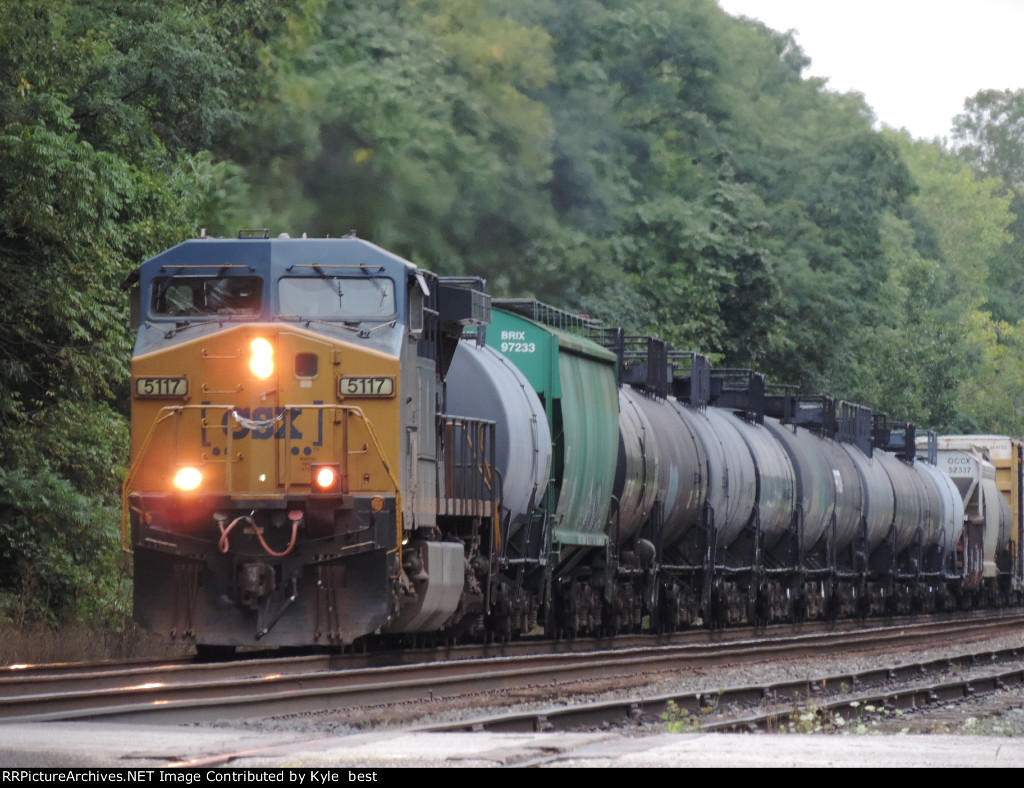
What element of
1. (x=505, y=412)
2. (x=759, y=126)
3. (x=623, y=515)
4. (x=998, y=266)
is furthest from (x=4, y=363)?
(x=998, y=266)

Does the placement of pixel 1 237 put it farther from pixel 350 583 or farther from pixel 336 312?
pixel 350 583

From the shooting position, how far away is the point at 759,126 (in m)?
56.7

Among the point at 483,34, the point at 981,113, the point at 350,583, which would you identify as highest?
the point at 981,113

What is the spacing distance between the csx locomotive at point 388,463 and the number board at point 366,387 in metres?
0.01

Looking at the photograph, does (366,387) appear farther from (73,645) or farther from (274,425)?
(73,645)

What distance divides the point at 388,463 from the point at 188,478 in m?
1.69

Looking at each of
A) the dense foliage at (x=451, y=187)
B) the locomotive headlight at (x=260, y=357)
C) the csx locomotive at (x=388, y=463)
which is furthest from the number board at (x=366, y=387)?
the dense foliage at (x=451, y=187)

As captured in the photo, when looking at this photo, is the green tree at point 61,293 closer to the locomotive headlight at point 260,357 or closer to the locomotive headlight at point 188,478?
the locomotive headlight at point 188,478

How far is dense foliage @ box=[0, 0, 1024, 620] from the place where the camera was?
18891 mm

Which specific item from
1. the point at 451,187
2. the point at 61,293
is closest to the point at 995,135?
the point at 451,187

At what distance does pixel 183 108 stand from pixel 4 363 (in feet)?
28.9

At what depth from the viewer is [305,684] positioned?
12.1 metres

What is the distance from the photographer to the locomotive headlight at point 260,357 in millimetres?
13391

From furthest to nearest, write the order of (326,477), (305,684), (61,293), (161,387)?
(61,293), (161,387), (326,477), (305,684)
